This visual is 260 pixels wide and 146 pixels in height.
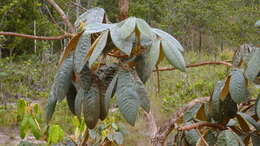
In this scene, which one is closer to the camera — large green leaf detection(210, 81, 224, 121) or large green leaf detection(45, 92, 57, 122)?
large green leaf detection(45, 92, 57, 122)

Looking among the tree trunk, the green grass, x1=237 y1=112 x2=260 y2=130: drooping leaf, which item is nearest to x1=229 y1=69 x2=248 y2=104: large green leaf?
x1=237 y1=112 x2=260 y2=130: drooping leaf

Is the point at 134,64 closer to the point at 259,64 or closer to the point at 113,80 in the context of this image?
the point at 113,80

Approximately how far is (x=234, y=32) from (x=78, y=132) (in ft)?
27.0

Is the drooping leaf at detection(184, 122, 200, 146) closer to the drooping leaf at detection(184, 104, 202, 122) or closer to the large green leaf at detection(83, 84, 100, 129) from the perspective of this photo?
the drooping leaf at detection(184, 104, 202, 122)

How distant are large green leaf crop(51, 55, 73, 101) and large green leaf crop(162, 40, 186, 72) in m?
0.17

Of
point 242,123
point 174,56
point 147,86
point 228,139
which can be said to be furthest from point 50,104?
point 147,86

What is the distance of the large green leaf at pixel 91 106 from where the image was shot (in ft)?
2.04

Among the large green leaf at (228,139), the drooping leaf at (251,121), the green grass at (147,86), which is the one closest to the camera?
the large green leaf at (228,139)

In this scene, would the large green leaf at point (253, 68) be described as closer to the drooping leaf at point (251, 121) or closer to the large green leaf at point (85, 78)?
the drooping leaf at point (251, 121)

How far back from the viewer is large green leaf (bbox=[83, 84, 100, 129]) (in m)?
0.62

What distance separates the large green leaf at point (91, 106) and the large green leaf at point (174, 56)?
15 centimetres

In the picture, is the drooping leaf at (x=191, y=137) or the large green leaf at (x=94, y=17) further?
the drooping leaf at (x=191, y=137)

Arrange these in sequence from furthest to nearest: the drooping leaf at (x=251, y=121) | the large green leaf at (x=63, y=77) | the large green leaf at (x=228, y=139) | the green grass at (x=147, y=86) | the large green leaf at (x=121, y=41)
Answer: the green grass at (x=147, y=86), the drooping leaf at (x=251, y=121), the large green leaf at (x=228, y=139), the large green leaf at (x=63, y=77), the large green leaf at (x=121, y=41)

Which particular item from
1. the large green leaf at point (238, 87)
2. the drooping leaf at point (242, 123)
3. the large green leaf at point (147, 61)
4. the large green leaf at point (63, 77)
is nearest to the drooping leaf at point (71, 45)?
the large green leaf at point (63, 77)
